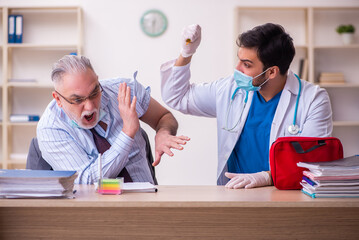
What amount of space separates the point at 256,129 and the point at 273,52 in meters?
0.40

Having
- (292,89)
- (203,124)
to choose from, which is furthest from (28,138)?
(292,89)

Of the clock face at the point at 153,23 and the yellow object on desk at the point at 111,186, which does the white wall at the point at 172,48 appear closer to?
the clock face at the point at 153,23

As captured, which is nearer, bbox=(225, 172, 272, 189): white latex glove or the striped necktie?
bbox=(225, 172, 272, 189): white latex glove

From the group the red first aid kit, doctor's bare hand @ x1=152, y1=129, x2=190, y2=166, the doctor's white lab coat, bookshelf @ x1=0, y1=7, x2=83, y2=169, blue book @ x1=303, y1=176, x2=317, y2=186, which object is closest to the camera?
blue book @ x1=303, y1=176, x2=317, y2=186

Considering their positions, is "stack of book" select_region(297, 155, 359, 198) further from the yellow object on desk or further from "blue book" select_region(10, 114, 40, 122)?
"blue book" select_region(10, 114, 40, 122)

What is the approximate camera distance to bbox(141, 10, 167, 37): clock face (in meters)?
4.64

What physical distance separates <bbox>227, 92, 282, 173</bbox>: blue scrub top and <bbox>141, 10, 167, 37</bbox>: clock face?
8.50 ft

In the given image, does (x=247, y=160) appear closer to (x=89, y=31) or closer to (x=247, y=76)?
(x=247, y=76)

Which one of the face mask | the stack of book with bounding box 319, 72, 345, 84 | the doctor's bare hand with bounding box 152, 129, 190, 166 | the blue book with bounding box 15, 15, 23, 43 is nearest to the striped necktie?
the doctor's bare hand with bounding box 152, 129, 190, 166

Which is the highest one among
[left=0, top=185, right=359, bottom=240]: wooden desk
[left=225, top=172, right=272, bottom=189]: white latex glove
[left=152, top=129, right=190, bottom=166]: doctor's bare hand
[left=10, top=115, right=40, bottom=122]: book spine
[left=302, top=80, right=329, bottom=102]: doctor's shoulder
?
[left=302, top=80, right=329, bottom=102]: doctor's shoulder

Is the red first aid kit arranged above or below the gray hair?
below

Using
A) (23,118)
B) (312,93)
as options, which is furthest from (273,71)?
(23,118)

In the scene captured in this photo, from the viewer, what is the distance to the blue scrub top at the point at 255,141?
7.14ft

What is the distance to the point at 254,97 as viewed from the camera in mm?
2301
